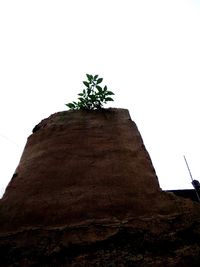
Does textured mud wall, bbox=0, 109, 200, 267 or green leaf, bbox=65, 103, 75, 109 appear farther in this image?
green leaf, bbox=65, 103, 75, 109

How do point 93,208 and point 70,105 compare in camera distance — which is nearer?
point 93,208

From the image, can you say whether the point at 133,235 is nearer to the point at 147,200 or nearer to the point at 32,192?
the point at 147,200

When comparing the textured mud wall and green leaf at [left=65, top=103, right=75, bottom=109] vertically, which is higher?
green leaf at [left=65, top=103, right=75, bottom=109]

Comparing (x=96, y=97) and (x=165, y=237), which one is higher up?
(x=96, y=97)

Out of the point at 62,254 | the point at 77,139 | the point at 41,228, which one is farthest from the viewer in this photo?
the point at 77,139

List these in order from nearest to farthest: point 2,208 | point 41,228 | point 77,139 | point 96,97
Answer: point 41,228, point 2,208, point 77,139, point 96,97

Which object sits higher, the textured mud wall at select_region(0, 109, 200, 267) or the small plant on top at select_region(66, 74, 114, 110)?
the small plant on top at select_region(66, 74, 114, 110)

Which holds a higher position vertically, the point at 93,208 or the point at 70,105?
the point at 70,105

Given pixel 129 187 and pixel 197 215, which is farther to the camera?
pixel 129 187

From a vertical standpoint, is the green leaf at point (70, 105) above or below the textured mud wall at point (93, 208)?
above

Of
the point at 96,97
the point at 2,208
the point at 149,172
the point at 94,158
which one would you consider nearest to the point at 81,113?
the point at 96,97

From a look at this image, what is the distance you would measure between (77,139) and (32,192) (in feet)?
2.17

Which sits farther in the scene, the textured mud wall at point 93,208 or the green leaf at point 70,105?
the green leaf at point 70,105

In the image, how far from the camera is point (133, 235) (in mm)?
1610
